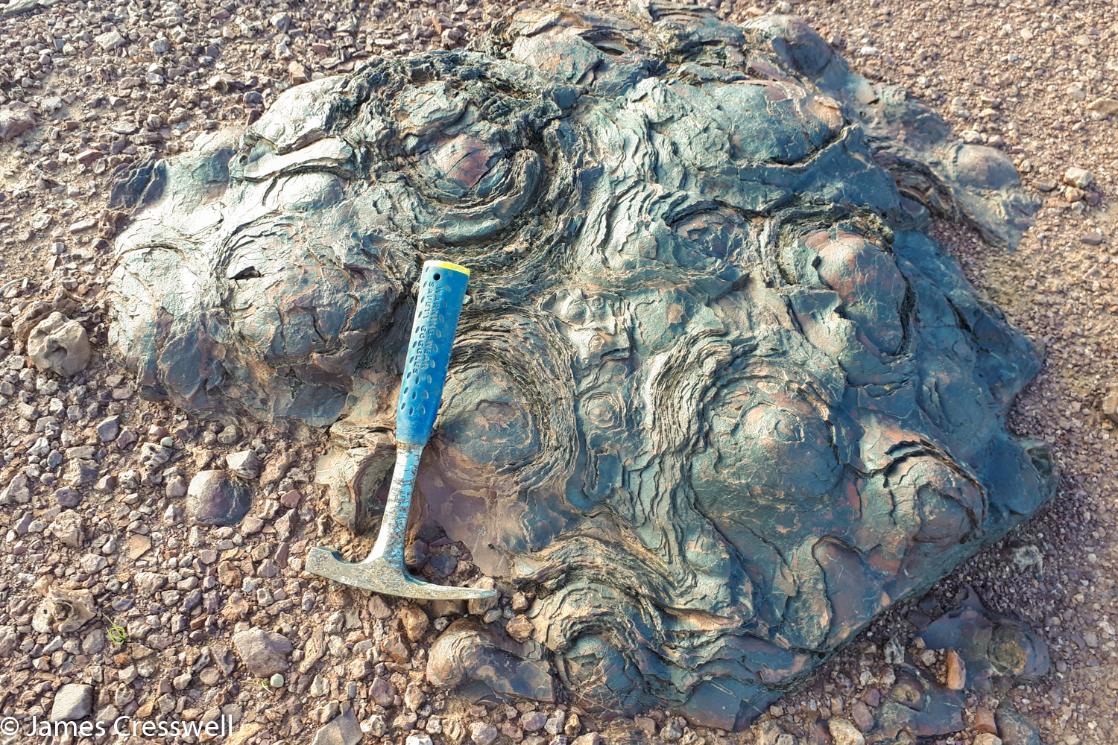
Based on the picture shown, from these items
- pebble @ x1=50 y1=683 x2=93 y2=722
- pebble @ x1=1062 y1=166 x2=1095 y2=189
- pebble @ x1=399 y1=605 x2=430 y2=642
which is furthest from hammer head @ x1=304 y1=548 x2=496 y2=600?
pebble @ x1=1062 y1=166 x2=1095 y2=189

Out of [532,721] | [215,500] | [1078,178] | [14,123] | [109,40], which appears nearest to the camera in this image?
[532,721]

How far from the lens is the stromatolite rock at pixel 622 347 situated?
278 cm

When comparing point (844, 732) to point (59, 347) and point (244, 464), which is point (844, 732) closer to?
point (244, 464)

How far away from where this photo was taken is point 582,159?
3160 mm

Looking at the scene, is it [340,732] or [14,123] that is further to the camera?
[14,123]

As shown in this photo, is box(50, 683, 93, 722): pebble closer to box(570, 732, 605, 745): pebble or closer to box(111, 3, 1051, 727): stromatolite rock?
box(111, 3, 1051, 727): stromatolite rock

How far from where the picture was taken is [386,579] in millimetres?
2805

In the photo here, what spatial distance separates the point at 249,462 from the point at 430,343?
116 cm

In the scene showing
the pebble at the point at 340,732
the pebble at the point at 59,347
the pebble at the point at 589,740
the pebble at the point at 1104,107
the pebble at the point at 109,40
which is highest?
the pebble at the point at 109,40

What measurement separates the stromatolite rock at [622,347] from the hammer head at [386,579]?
0.70ft

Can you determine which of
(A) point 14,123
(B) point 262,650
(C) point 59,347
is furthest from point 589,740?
(A) point 14,123

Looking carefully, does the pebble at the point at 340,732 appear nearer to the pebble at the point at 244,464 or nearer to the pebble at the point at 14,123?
the pebble at the point at 244,464

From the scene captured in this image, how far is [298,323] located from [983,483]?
9.47 feet

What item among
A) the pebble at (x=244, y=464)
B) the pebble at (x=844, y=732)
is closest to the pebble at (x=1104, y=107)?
the pebble at (x=844, y=732)
